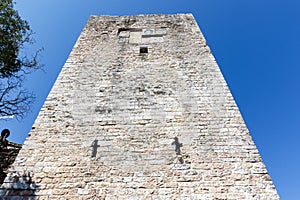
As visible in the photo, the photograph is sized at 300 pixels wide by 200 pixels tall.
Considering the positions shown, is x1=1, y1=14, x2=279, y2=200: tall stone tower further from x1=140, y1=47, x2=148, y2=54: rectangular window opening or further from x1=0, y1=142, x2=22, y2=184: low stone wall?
x1=0, y1=142, x2=22, y2=184: low stone wall

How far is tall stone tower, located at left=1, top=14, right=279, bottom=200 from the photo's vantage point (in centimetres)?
279

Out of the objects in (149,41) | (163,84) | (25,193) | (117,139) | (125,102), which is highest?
(149,41)

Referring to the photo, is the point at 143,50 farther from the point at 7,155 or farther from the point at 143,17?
the point at 7,155

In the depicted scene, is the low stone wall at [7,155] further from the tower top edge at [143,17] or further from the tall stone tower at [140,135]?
the tower top edge at [143,17]

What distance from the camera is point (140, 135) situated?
3482 millimetres

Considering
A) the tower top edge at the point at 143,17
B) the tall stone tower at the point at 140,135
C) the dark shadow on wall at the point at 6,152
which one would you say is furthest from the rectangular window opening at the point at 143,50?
the dark shadow on wall at the point at 6,152

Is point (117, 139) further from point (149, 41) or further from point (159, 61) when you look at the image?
point (149, 41)

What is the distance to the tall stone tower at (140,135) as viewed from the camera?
110 inches

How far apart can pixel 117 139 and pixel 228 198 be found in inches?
76.6

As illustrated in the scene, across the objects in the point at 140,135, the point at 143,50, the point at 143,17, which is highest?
the point at 143,17

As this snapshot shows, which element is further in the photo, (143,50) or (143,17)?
(143,17)

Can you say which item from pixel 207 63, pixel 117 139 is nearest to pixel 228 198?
pixel 117 139

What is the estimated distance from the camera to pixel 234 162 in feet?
10.1

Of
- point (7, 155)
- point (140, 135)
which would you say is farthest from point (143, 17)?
point (7, 155)
